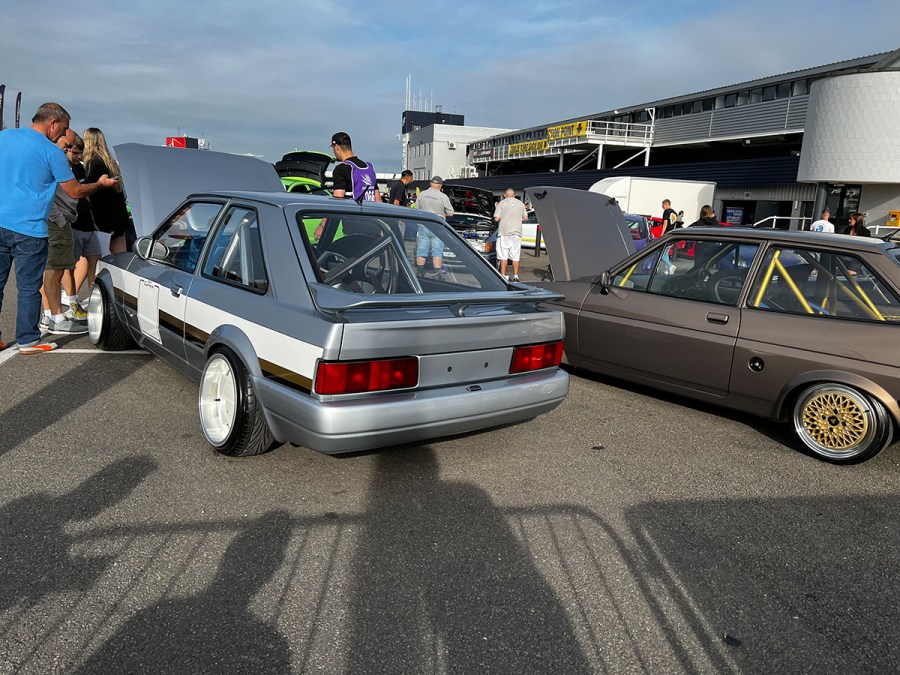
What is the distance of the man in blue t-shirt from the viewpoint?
5.19m

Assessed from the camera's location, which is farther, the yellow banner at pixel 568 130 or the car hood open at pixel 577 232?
the yellow banner at pixel 568 130

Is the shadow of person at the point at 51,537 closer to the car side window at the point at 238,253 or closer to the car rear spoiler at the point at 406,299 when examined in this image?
the car side window at the point at 238,253

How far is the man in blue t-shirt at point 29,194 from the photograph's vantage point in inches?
204

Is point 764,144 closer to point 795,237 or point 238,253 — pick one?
point 795,237

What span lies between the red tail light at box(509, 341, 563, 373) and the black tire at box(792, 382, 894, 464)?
1661 millimetres

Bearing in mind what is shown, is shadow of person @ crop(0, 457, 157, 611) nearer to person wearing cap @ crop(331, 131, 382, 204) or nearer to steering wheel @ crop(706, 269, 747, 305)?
steering wheel @ crop(706, 269, 747, 305)

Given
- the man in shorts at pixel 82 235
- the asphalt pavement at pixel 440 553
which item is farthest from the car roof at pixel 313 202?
the man in shorts at pixel 82 235

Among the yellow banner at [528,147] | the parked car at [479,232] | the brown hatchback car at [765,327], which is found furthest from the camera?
the yellow banner at [528,147]

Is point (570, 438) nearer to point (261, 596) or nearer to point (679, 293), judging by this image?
point (679, 293)

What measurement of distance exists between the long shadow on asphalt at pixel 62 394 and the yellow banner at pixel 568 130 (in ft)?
160

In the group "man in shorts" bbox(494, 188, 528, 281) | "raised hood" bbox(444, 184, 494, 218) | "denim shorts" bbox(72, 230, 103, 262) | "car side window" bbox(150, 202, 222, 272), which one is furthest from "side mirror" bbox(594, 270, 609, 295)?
"raised hood" bbox(444, 184, 494, 218)

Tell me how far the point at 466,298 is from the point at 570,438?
144cm

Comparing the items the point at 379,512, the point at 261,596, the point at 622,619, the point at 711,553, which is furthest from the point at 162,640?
the point at 711,553

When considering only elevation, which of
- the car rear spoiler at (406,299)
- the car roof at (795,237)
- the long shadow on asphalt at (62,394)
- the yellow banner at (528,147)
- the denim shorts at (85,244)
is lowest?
the long shadow on asphalt at (62,394)
